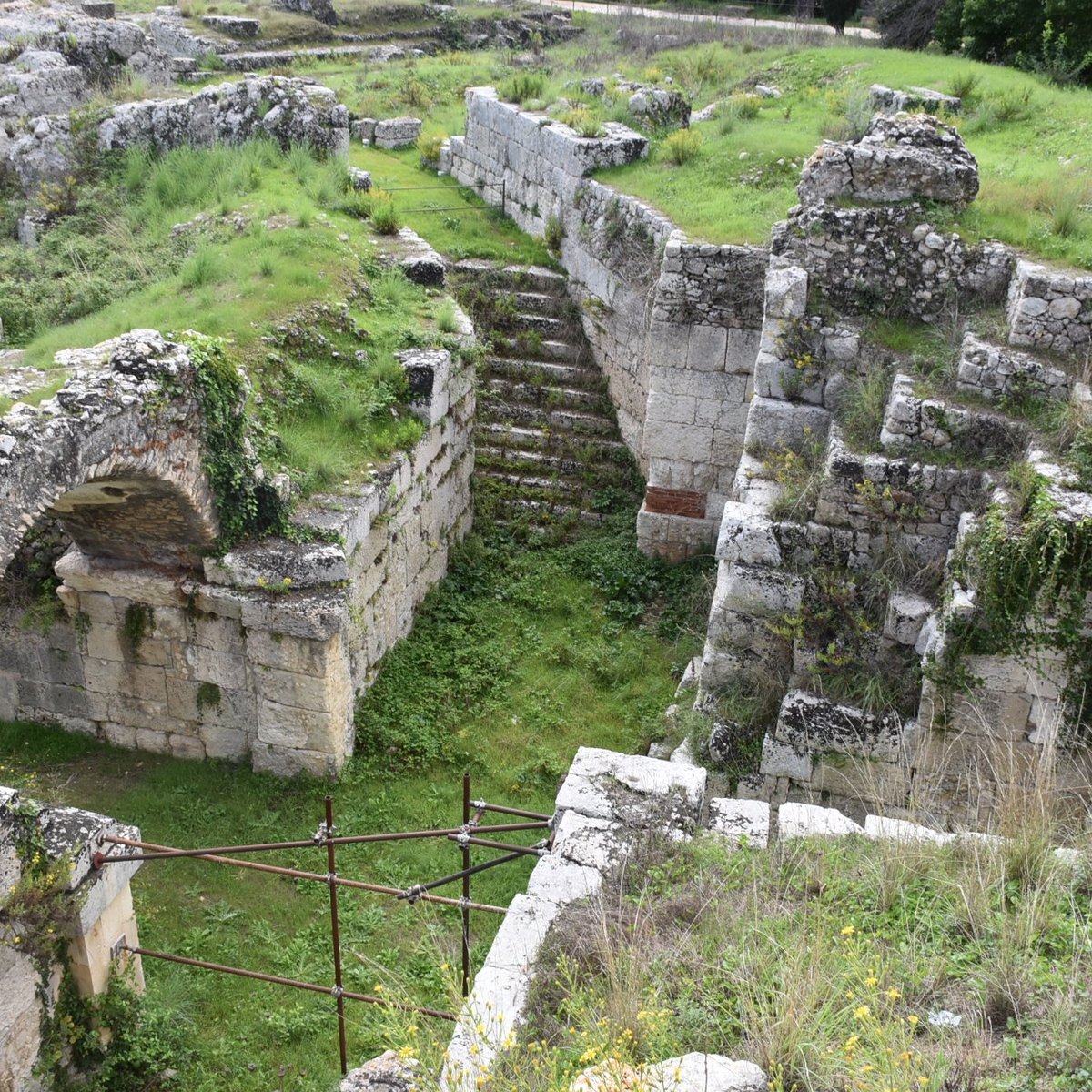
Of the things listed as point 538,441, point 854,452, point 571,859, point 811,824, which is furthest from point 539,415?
point 571,859

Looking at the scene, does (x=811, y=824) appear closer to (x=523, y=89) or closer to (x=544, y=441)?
(x=544, y=441)

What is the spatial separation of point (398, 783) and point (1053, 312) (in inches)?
225

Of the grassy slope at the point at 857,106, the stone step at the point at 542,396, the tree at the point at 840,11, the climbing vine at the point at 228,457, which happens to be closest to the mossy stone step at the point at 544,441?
the stone step at the point at 542,396

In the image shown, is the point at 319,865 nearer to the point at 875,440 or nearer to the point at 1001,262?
the point at 875,440

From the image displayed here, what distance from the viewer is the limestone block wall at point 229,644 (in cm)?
758

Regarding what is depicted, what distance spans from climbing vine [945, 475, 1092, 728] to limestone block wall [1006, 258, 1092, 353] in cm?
167

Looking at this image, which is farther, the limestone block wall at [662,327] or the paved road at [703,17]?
the paved road at [703,17]

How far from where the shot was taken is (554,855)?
15.4 feet

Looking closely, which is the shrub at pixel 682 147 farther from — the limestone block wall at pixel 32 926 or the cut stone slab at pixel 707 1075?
the cut stone slab at pixel 707 1075

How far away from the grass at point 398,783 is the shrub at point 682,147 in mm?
4630

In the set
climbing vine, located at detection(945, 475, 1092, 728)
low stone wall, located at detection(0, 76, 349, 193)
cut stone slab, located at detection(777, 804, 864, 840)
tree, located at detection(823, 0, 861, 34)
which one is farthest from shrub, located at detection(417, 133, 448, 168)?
cut stone slab, located at detection(777, 804, 864, 840)

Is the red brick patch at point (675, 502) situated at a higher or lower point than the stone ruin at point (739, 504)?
lower

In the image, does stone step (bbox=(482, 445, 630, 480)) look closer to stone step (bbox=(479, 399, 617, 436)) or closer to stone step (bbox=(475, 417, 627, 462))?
stone step (bbox=(475, 417, 627, 462))

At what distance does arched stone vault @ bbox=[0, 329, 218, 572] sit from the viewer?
5965 millimetres
